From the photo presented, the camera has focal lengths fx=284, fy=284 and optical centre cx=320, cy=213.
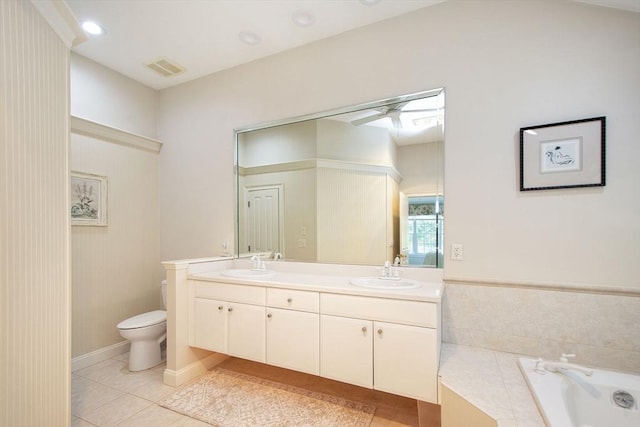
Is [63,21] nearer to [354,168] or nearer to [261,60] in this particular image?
[261,60]

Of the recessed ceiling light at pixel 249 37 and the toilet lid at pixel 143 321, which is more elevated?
the recessed ceiling light at pixel 249 37

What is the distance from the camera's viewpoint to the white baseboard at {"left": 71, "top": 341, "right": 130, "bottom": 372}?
2525 millimetres

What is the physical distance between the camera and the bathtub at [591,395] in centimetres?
134

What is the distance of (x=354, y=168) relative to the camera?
2.34 metres

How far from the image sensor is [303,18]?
2.22 meters

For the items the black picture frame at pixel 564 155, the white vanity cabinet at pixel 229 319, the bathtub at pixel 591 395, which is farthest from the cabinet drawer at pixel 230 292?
the black picture frame at pixel 564 155

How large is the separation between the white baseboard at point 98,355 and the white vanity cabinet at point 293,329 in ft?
6.14

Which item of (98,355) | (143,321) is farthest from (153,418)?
(98,355)

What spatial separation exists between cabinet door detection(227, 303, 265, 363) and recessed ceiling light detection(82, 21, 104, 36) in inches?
96.9

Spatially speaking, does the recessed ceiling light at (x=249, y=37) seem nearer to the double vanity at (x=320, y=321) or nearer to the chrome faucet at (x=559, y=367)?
the double vanity at (x=320, y=321)

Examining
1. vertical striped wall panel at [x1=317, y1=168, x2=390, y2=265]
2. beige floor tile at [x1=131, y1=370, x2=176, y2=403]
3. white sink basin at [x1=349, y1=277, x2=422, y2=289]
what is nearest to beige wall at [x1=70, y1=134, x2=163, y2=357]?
beige floor tile at [x1=131, y1=370, x2=176, y2=403]

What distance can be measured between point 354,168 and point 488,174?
0.96 metres

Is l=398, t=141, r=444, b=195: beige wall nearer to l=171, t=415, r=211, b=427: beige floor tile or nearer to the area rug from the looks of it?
the area rug

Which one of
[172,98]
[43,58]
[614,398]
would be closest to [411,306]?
[614,398]
